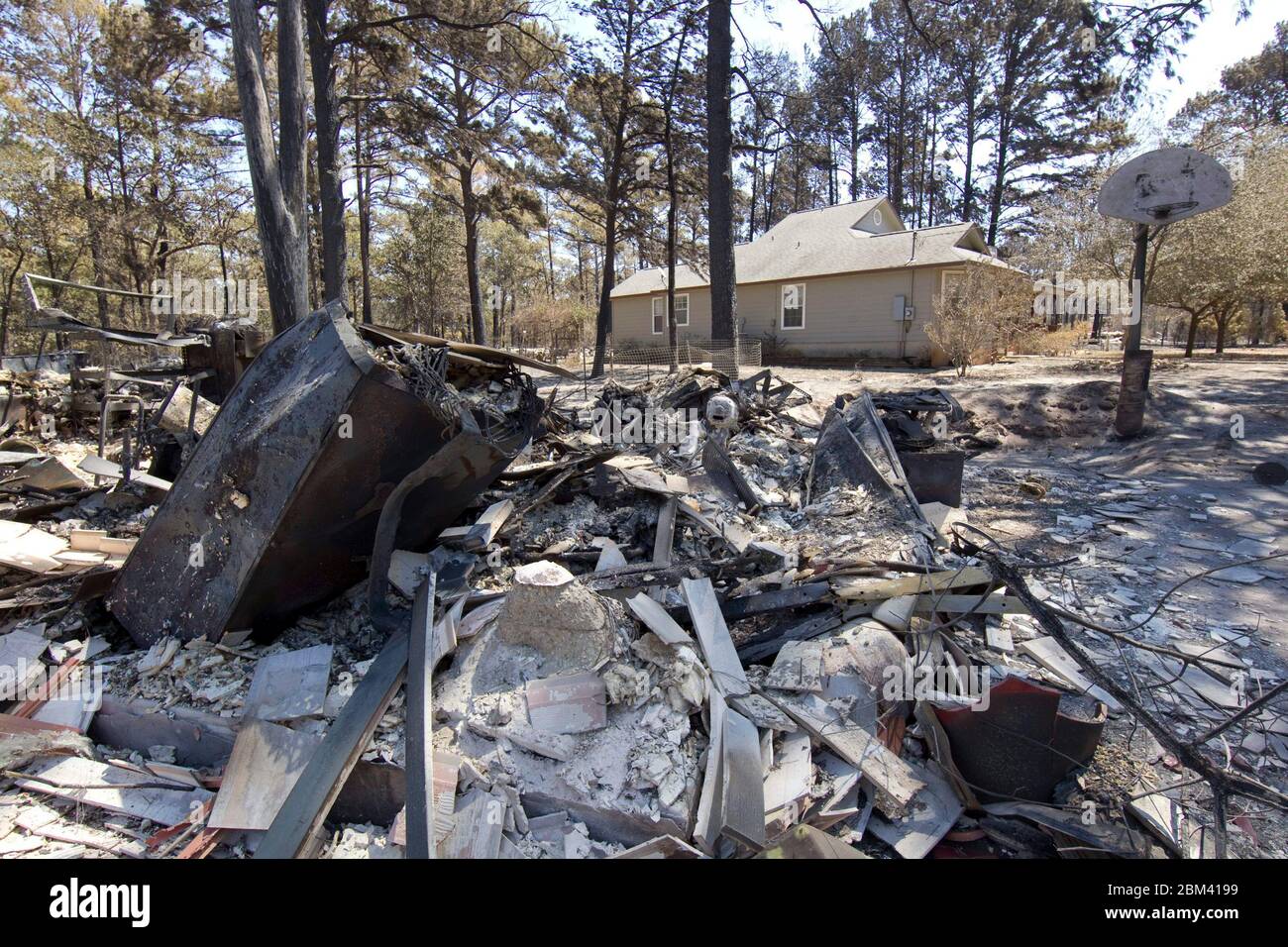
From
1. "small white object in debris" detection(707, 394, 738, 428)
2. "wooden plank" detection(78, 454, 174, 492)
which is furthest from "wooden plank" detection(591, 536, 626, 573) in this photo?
"wooden plank" detection(78, 454, 174, 492)

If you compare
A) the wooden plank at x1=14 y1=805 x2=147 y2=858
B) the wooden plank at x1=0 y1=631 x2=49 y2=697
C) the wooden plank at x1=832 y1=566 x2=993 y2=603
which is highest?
the wooden plank at x1=832 y1=566 x2=993 y2=603

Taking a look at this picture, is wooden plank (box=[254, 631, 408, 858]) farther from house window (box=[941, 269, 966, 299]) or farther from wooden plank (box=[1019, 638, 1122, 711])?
house window (box=[941, 269, 966, 299])

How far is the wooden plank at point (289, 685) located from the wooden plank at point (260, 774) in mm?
78

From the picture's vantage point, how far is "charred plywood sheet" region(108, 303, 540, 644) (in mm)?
2910

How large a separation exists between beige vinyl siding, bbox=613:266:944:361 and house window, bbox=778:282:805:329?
165 mm

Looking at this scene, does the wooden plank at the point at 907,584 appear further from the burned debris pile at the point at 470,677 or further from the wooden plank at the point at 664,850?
the wooden plank at the point at 664,850

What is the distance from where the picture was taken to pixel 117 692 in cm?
291

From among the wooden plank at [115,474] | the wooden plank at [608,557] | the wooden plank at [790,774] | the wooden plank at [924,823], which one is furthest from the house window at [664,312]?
the wooden plank at [924,823]

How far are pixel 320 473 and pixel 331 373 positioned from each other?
0.47 meters

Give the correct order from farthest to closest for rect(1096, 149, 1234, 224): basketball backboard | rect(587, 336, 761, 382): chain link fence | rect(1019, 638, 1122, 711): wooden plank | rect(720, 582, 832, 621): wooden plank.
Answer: rect(587, 336, 761, 382): chain link fence → rect(1096, 149, 1234, 224): basketball backboard → rect(720, 582, 832, 621): wooden plank → rect(1019, 638, 1122, 711): wooden plank

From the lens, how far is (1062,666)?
3.29 m

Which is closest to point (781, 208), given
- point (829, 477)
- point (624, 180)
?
point (624, 180)

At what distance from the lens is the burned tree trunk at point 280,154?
7598mm
